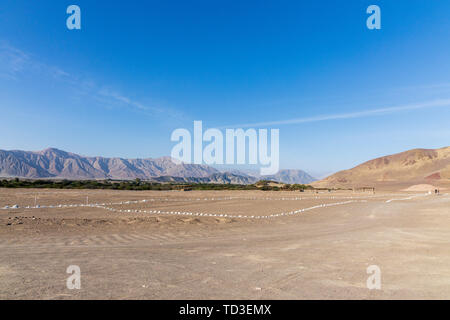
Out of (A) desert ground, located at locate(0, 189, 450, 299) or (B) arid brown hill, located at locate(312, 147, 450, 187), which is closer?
(A) desert ground, located at locate(0, 189, 450, 299)

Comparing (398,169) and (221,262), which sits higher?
(398,169)

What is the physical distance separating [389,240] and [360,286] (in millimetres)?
6894

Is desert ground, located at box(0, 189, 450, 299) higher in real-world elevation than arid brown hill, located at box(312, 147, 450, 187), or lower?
lower

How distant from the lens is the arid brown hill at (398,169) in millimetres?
128000

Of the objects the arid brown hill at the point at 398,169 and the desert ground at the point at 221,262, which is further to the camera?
the arid brown hill at the point at 398,169

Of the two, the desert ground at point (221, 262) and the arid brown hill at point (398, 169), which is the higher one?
the arid brown hill at point (398, 169)

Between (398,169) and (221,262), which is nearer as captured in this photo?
(221,262)

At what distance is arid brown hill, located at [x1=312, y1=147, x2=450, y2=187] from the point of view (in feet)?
420

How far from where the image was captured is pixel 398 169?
15325cm

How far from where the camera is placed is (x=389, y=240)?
1209 centimetres
